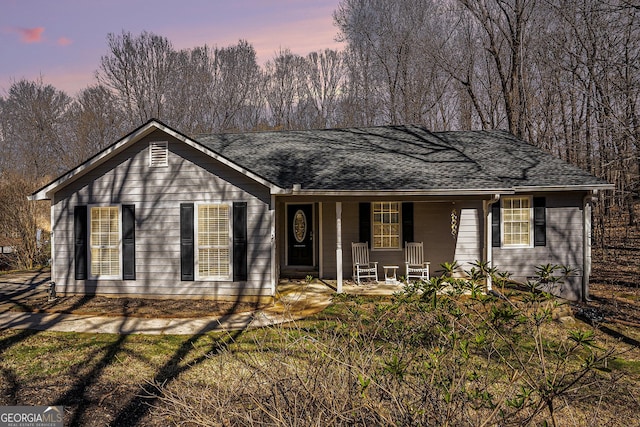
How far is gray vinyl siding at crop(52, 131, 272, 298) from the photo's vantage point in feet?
32.6

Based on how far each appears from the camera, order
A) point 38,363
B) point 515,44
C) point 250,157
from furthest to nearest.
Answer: point 515,44 < point 250,157 < point 38,363

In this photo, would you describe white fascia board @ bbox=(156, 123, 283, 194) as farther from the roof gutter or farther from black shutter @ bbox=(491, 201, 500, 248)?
black shutter @ bbox=(491, 201, 500, 248)

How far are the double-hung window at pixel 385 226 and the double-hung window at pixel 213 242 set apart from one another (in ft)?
14.6

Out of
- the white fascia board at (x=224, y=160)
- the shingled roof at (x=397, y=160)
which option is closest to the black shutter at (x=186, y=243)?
the white fascia board at (x=224, y=160)

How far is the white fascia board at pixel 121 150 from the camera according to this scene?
955 cm

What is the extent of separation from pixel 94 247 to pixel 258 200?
449cm

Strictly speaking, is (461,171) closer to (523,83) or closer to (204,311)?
(204,311)

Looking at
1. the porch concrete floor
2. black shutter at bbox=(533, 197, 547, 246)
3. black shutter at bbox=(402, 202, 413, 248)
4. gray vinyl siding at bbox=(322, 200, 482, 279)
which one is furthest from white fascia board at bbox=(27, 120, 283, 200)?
A: black shutter at bbox=(533, 197, 547, 246)

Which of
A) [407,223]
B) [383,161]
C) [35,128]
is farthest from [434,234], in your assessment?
[35,128]

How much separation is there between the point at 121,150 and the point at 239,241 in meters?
3.81

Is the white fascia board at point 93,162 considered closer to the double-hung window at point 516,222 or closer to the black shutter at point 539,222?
the double-hung window at point 516,222

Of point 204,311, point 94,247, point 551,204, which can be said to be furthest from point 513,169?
point 94,247

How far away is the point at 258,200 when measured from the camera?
9.92 meters

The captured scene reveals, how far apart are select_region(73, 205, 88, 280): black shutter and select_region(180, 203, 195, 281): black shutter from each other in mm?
2565
